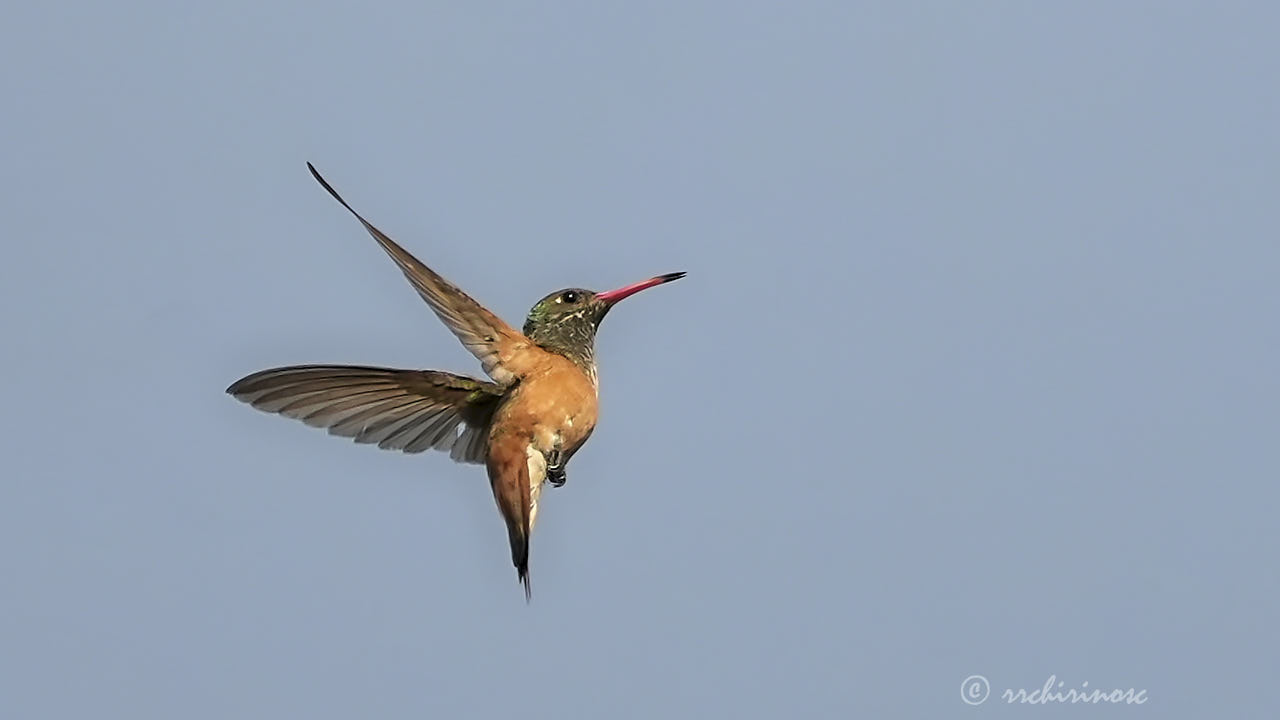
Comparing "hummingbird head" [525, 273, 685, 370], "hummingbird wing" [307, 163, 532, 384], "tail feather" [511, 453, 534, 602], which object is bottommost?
"tail feather" [511, 453, 534, 602]

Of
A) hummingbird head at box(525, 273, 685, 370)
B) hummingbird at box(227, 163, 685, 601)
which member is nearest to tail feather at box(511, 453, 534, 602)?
hummingbird at box(227, 163, 685, 601)

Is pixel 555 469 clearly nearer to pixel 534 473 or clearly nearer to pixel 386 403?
pixel 534 473

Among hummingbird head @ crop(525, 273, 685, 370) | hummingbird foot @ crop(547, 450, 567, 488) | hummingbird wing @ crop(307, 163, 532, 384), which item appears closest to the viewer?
hummingbird wing @ crop(307, 163, 532, 384)

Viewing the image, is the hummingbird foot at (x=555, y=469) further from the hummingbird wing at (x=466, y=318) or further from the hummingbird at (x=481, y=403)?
the hummingbird wing at (x=466, y=318)

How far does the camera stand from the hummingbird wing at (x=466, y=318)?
6520 millimetres

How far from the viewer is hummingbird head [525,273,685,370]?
7926 mm

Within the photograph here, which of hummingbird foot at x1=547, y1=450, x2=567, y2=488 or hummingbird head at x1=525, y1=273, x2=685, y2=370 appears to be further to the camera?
hummingbird head at x1=525, y1=273, x2=685, y2=370

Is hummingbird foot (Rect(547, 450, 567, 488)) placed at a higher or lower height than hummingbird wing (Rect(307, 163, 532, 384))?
lower

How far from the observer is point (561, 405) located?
23.8 feet

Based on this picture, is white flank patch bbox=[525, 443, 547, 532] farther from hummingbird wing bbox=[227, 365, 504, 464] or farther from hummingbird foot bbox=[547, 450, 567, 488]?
hummingbird wing bbox=[227, 365, 504, 464]

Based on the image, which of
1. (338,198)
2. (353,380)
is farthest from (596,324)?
(338,198)

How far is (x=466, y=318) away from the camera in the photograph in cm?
711

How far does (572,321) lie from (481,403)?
70 centimetres

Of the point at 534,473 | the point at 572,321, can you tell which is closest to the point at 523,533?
the point at 534,473
